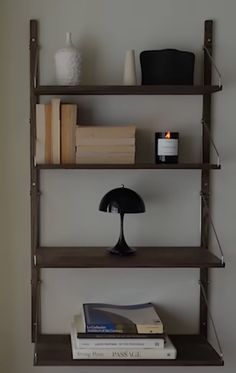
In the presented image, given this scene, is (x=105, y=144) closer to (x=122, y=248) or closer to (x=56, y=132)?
(x=56, y=132)

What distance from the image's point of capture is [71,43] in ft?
6.12

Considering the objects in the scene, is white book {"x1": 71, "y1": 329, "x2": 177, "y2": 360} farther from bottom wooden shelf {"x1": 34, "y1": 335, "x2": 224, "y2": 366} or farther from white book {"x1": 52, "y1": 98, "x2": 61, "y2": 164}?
white book {"x1": 52, "y1": 98, "x2": 61, "y2": 164}

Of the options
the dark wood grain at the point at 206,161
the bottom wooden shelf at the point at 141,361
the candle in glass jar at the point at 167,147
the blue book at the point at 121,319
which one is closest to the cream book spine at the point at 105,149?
the candle in glass jar at the point at 167,147

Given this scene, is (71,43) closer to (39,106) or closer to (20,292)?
(39,106)

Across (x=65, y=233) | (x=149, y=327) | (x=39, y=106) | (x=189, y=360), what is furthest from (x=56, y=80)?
(x=189, y=360)

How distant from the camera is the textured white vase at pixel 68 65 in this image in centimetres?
180

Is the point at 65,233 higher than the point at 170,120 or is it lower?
lower

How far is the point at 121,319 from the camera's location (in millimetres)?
1856

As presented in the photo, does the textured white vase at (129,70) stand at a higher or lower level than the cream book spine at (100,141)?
higher

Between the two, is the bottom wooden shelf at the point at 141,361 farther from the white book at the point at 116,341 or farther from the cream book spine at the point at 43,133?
the cream book spine at the point at 43,133

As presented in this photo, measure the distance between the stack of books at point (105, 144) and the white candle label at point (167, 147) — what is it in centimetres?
10

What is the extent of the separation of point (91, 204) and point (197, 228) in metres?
0.44

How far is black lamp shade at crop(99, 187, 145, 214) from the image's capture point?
5.94 feet

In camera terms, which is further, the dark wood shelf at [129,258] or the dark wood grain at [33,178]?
the dark wood grain at [33,178]
